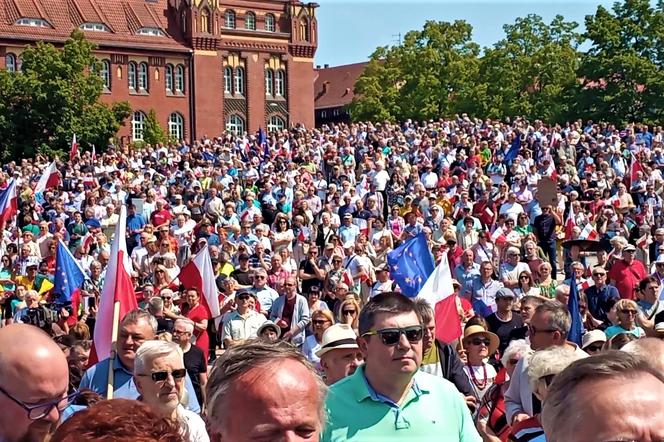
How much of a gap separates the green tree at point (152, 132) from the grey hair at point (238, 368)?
65186 mm

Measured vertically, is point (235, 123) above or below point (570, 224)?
above

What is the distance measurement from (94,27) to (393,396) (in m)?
71.2

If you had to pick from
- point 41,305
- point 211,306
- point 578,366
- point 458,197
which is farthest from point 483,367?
point 458,197

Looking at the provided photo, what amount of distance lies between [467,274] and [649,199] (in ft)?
28.1

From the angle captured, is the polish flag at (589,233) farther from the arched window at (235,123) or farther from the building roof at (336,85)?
the building roof at (336,85)

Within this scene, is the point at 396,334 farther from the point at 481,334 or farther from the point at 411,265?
the point at 411,265

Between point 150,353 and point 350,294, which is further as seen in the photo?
point 350,294

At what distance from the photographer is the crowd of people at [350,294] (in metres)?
2.85

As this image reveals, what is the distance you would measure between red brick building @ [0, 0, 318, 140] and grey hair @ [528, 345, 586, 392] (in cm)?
6687

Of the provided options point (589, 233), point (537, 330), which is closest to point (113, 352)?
point (537, 330)

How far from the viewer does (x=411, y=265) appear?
12.6 meters

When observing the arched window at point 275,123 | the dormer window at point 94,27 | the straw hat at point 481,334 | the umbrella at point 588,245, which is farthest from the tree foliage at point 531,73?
the straw hat at point 481,334

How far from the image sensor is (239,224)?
1806 cm

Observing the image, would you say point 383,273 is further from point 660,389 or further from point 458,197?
point 660,389
